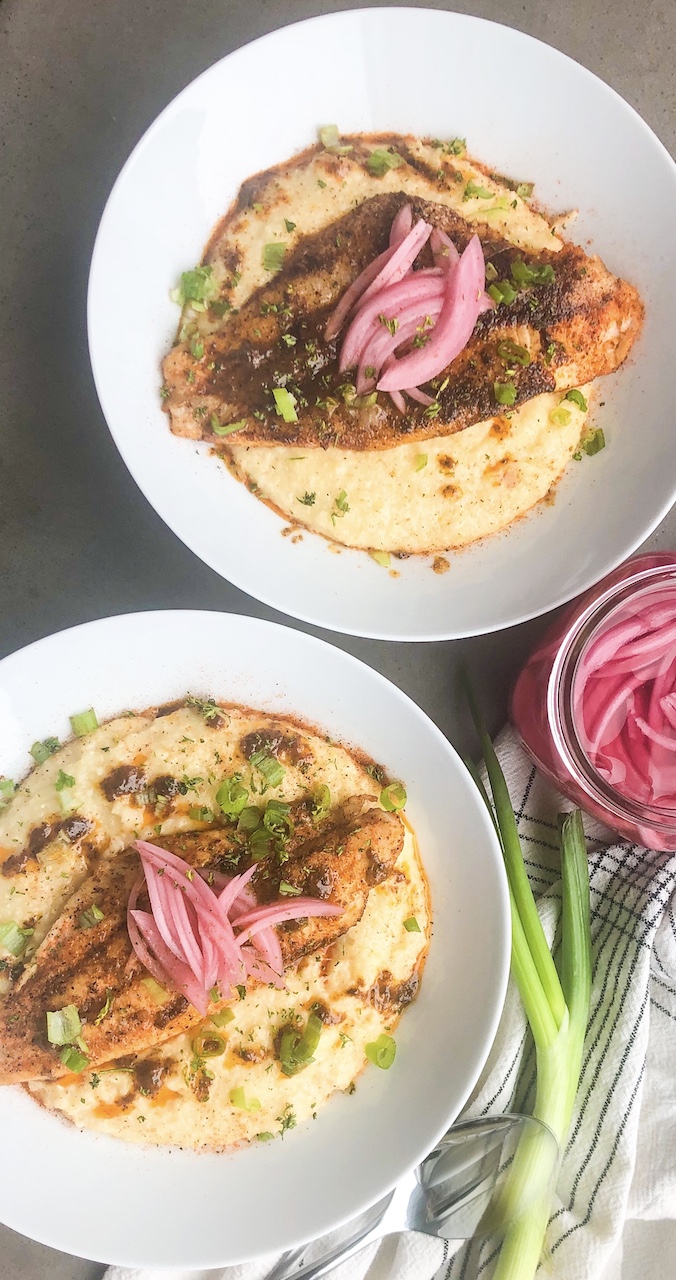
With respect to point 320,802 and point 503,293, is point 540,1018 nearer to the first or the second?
point 320,802

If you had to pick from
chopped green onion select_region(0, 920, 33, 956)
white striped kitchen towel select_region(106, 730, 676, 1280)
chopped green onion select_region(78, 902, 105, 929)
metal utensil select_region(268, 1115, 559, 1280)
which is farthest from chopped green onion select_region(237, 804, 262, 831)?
metal utensil select_region(268, 1115, 559, 1280)

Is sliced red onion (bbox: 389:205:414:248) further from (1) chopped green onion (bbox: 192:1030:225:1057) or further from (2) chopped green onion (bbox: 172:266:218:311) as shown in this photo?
(1) chopped green onion (bbox: 192:1030:225:1057)

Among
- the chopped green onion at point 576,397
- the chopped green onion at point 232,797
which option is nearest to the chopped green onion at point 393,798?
the chopped green onion at point 232,797

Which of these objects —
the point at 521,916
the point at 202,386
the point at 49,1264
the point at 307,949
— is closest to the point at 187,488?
the point at 202,386

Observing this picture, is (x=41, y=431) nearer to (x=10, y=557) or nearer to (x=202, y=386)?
(x=10, y=557)

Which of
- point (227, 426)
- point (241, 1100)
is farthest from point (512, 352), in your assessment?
point (241, 1100)
